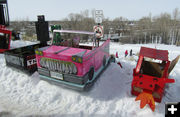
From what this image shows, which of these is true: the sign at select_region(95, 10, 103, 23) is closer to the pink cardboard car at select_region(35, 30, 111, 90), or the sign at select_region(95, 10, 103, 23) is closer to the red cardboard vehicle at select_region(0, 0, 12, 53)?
the pink cardboard car at select_region(35, 30, 111, 90)

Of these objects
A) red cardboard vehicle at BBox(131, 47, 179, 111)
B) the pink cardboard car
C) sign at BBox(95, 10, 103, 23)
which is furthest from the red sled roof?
sign at BBox(95, 10, 103, 23)

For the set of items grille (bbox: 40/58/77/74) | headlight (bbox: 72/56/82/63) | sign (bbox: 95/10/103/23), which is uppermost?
sign (bbox: 95/10/103/23)

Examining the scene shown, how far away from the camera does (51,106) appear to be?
3.90m

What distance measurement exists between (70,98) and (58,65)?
1149mm

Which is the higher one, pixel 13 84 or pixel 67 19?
pixel 67 19

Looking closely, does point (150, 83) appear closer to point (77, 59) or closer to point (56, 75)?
point (77, 59)

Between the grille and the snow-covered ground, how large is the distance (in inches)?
31.6

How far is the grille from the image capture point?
409cm

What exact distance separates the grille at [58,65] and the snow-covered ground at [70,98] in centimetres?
80

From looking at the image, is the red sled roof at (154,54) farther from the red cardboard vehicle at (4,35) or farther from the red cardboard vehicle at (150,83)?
the red cardboard vehicle at (4,35)

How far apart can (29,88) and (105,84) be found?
283 centimetres

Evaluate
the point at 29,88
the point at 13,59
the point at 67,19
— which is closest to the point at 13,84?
the point at 29,88

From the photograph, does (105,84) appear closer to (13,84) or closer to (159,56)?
(159,56)

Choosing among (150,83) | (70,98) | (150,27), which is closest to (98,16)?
(150,83)
